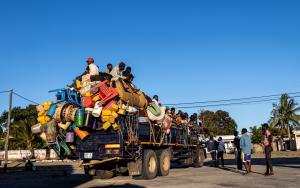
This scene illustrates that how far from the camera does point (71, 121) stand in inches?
453

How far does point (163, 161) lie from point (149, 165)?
121cm

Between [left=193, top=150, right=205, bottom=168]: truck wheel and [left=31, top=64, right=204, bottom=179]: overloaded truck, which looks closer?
[left=31, top=64, right=204, bottom=179]: overloaded truck

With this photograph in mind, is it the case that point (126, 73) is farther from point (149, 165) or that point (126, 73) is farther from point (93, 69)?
point (149, 165)

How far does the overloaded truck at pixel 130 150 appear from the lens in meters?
11.3

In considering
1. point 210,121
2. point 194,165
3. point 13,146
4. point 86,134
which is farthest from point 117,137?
point 210,121

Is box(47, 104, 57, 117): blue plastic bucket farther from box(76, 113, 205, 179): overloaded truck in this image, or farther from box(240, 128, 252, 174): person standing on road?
box(240, 128, 252, 174): person standing on road

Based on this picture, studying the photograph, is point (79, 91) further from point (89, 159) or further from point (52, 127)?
point (89, 159)

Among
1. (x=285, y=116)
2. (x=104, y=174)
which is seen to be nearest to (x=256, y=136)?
(x=285, y=116)

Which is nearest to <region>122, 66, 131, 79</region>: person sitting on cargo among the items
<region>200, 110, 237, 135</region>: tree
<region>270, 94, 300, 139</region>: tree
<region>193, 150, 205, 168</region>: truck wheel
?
<region>193, 150, 205, 168</region>: truck wheel

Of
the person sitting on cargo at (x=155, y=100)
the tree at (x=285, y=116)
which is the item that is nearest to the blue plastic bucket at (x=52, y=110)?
the person sitting on cargo at (x=155, y=100)

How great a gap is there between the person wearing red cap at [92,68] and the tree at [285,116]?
51.1 m

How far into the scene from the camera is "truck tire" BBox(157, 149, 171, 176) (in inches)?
526

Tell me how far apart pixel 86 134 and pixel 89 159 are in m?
0.81

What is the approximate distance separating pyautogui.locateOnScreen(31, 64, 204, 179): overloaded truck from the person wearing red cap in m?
0.14
